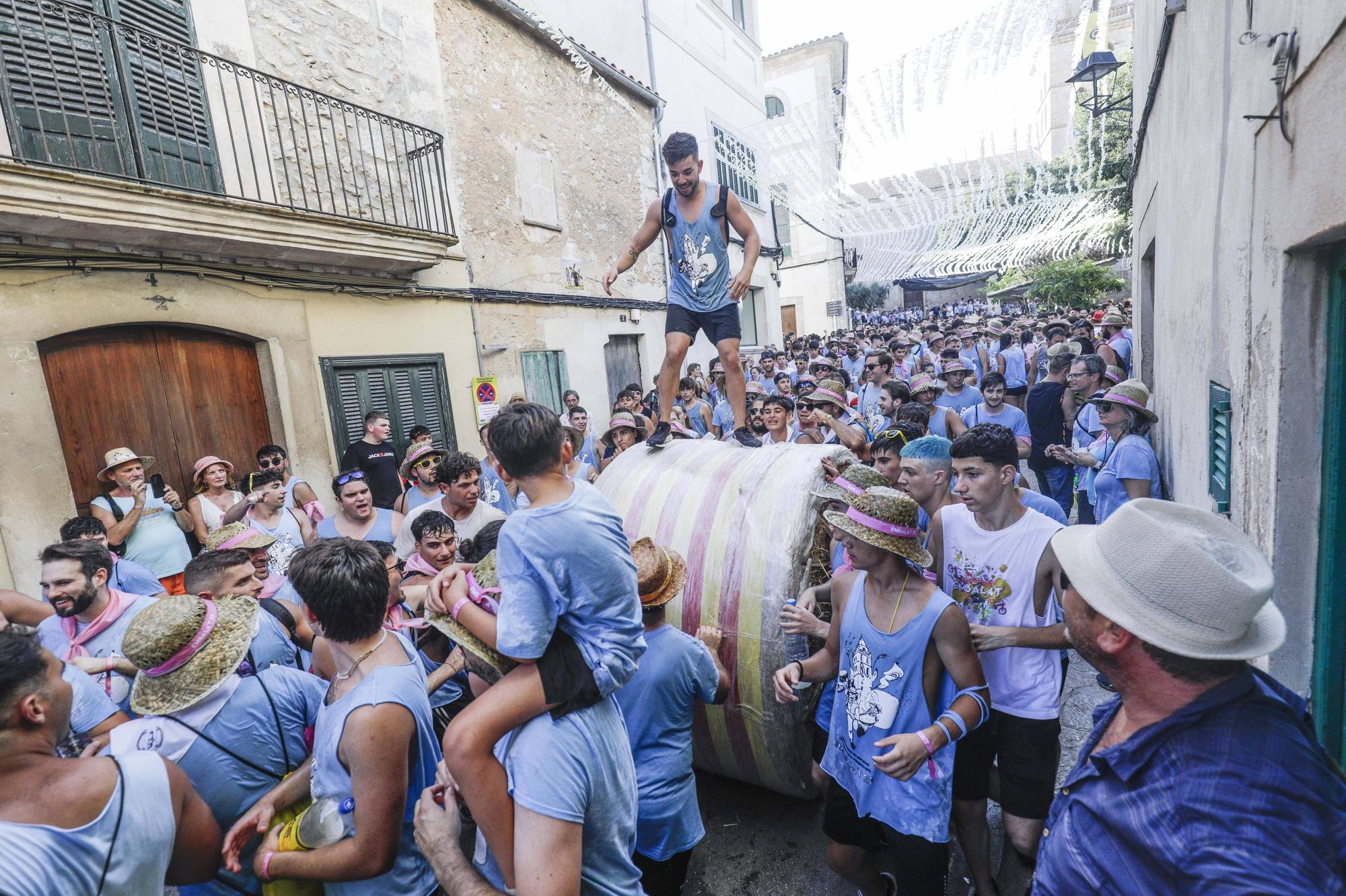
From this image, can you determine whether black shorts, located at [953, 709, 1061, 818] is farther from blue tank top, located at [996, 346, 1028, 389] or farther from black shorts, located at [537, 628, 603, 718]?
blue tank top, located at [996, 346, 1028, 389]

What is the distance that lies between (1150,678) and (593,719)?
136cm

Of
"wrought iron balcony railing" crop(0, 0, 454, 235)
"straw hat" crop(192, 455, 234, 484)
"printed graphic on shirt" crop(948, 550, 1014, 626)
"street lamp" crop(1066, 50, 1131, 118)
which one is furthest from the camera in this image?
"street lamp" crop(1066, 50, 1131, 118)

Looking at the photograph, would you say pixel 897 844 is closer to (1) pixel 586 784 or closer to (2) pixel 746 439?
(1) pixel 586 784

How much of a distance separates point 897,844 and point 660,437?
264 cm

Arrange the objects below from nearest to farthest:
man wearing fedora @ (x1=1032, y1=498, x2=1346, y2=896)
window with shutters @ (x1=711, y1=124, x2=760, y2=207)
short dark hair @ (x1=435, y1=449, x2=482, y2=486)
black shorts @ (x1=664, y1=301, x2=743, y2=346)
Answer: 1. man wearing fedora @ (x1=1032, y1=498, x2=1346, y2=896)
2. short dark hair @ (x1=435, y1=449, x2=482, y2=486)
3. black shorts @ (x1=664, y1=301, x2=743, y2=346)
4. window with shutters @ (x1=711, y1=124, x2=760, y2=207)

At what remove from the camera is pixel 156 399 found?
23.0 ft

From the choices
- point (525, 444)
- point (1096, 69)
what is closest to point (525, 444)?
point (525, 444)

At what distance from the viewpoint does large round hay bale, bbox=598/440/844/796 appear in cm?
332

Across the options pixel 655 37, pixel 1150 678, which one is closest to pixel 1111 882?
pixel 1150 678

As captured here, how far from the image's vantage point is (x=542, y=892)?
5.46ft

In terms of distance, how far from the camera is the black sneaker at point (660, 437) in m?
4.39

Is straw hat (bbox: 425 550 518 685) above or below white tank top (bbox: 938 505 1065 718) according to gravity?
above

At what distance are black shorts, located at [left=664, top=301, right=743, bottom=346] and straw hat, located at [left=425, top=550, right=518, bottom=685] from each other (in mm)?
3602

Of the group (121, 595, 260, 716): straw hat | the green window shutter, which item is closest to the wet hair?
(121, 595, 260, 716): straw hat
